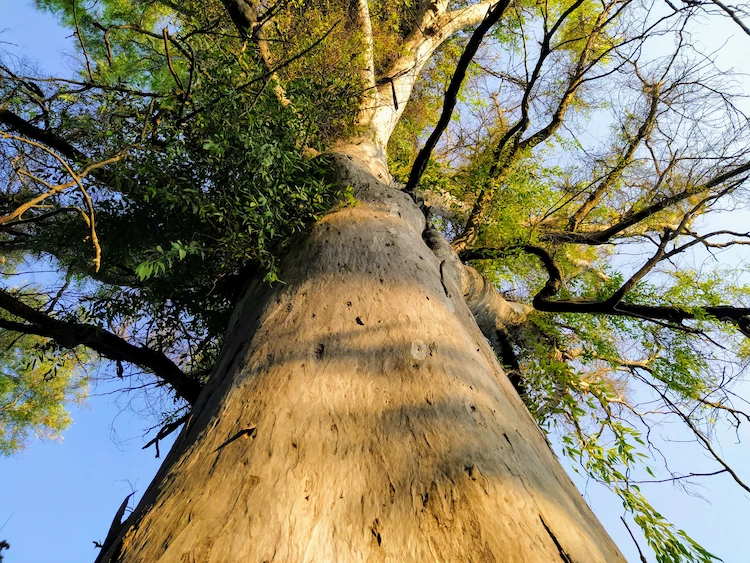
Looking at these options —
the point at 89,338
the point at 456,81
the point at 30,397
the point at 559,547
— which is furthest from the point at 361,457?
the point at 30,397

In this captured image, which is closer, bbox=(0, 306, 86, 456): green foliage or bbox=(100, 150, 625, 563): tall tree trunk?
bbox=(100, 150, 625, 563): tall tree trunk

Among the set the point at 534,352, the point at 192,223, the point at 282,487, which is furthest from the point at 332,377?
the point at 534,352

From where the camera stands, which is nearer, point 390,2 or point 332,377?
point 332,377

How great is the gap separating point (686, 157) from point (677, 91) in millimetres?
824

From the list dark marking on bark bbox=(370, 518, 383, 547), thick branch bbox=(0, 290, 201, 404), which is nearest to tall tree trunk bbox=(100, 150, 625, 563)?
dark marking on bark bbox=(370, 518, 383, 547)

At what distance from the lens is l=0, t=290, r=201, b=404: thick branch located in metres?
3.04

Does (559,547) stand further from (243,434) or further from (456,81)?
(456,81)

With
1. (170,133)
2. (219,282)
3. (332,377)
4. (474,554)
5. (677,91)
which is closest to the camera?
(474,554)

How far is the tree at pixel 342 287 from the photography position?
3.30 feet

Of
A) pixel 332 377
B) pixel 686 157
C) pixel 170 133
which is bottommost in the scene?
pixel 686 157

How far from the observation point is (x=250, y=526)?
925mm

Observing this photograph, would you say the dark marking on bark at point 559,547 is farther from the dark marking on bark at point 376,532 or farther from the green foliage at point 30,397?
the green foliage at point 30,397

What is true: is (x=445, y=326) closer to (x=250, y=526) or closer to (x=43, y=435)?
(x=250, y=526)

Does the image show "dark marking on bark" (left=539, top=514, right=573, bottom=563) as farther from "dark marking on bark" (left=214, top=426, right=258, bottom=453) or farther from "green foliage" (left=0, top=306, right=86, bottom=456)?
"green foliage" (left=0, top=306, right=86, bottom=456)
